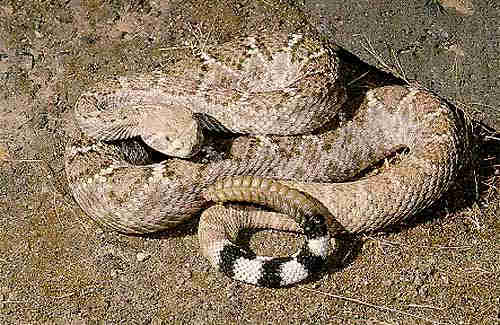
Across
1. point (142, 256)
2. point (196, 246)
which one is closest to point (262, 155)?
point (196, 246)

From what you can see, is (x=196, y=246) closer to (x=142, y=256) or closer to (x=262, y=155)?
(x=142, y=256)

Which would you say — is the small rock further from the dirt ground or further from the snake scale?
the snake scale

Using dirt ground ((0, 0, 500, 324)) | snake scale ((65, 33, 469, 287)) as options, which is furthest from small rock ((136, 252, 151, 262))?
snake scale ((65, 33, 469, 287))

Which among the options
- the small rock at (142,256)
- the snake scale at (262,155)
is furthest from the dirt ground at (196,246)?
the snake scale at (262,155)

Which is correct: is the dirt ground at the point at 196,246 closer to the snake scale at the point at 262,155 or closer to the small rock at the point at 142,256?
the small rock at the point at 142,256

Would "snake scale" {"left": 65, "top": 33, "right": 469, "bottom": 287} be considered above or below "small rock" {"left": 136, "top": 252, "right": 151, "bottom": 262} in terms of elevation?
above
